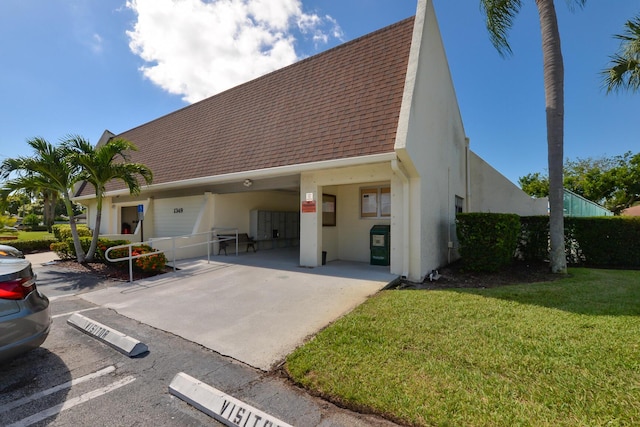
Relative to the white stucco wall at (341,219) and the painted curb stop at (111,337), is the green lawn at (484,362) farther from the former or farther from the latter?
the white stucco wall at (341,219)

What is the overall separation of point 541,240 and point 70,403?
38.2 feet

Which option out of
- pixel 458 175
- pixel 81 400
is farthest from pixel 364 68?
pixel 81 400

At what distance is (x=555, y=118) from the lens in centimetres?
807

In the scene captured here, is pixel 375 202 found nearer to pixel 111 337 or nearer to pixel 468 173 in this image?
pixel 468 173

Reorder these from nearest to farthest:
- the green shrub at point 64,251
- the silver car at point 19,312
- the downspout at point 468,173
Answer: the silver car at point 19,312, the green shrub at point 64,251, the downspout at point 468,173

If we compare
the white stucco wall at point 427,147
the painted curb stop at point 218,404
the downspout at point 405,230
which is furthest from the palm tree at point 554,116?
the painted curb stop at point 218,404

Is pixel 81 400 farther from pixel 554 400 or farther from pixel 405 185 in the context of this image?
pixel 405 185

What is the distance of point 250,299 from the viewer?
6098 millimetres

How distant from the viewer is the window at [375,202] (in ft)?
32.0

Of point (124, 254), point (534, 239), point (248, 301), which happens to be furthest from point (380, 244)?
point (124, 254)

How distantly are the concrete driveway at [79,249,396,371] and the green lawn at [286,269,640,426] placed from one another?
54 cm

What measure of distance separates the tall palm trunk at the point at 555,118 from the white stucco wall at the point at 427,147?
9.11ft

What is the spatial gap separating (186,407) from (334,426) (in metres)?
1.42

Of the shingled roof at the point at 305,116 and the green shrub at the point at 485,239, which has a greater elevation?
the shingled roof at the point at 305,116
